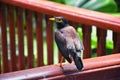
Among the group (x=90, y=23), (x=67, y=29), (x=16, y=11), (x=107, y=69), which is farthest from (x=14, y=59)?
(x=107, y=69)

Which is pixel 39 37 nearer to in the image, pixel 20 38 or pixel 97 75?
pixel 20 38

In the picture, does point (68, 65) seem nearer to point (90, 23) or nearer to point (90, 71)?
point (90, 71)

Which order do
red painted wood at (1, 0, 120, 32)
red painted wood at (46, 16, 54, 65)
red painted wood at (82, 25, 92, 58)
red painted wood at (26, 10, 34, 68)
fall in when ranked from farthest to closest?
red painted wood at (26, 10, 34, 68) < red painted wood at (46, 16, 54, 65) < red painted wood at (82, 25, 92, 58) < red painted wood at (1, 0, 120, 32)

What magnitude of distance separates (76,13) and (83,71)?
85 cm

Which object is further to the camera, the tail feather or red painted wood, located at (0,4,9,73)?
red painted wood, located at (0,4,9,73)

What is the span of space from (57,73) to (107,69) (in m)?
0.25

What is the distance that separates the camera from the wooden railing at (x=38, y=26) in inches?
96.0

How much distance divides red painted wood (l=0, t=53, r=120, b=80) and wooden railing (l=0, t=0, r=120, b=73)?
0.53 metres

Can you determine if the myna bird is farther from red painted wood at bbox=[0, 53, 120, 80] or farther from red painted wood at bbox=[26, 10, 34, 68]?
red painted wood at bbox=[26, 10, 34, 68]

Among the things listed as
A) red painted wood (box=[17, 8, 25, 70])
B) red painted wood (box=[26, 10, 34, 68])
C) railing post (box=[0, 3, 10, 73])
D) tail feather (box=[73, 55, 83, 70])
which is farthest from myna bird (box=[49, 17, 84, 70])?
railing post (box=[0, 3, 10, 73])

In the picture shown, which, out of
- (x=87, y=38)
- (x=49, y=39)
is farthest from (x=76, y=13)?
(x=49, y=39)

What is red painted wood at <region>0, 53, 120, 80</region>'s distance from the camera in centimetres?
168

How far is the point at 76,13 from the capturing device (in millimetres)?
2549

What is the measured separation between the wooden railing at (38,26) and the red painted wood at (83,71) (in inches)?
20.9
